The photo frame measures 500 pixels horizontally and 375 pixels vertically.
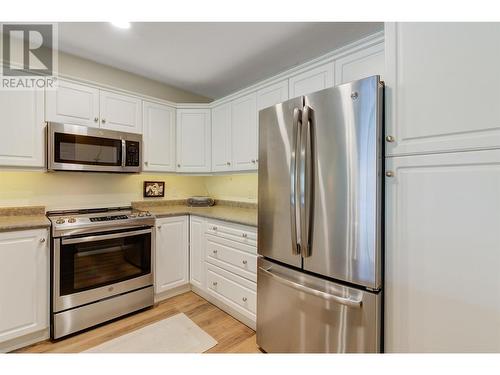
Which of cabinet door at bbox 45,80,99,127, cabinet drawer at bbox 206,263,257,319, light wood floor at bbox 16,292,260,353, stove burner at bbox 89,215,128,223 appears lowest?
light wood floor at bbox 16,292,260,353

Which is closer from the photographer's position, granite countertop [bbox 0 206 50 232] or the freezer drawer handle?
the freezer drawer handle

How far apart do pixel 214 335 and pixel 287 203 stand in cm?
129

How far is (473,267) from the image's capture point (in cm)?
97

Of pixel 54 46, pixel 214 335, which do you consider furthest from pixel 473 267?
pixel 54 46

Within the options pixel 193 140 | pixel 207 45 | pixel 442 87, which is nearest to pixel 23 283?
pixel 193 140

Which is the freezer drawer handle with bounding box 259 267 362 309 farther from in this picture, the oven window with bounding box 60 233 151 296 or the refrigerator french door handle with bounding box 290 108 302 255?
the oven window with bounding box 60 233 151 296

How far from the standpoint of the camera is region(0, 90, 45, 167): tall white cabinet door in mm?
1868

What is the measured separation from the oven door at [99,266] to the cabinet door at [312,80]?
190cm

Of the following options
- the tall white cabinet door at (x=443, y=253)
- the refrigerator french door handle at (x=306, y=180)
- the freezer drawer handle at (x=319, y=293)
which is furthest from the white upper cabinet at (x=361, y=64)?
the freezer drawer handle at (x=319, y=293)

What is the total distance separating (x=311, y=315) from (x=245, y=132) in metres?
1.78

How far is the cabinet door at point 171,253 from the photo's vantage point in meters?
2.39

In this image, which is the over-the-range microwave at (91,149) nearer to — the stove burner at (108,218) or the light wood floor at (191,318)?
the stove burner at (108,218)

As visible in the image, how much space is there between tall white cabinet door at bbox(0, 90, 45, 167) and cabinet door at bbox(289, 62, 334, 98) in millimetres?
2177

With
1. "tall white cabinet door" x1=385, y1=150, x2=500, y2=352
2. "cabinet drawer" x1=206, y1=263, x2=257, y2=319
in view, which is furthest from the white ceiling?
"cabinet drawer" x1=206, y1=263, x2=257, y2=319
